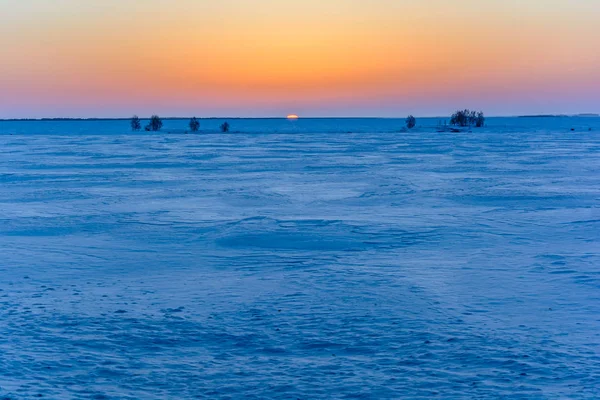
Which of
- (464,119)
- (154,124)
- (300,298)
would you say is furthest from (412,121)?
(300,298)

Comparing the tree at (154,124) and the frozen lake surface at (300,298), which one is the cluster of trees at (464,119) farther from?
the frozen lake surface at (300,298)

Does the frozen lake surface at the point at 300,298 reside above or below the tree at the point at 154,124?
below

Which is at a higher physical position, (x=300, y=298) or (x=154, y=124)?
(x=154, y=124)

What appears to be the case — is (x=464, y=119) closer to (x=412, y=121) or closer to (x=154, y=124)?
(x=412, y=121)

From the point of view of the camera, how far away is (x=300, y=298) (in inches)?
299

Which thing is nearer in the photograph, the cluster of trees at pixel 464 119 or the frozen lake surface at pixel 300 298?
the frozen lake surface at pixel 300 298

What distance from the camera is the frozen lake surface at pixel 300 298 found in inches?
211

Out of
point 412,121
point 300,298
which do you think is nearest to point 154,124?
point 412,121

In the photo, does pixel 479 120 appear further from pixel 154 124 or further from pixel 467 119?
pixel 154 124

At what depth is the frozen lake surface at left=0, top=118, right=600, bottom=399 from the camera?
5.37 metres

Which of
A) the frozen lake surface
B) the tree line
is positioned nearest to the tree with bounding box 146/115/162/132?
the tree line

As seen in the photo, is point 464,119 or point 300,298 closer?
point 300,298

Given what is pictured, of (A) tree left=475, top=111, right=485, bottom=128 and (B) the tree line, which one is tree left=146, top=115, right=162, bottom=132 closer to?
(B) the tree line

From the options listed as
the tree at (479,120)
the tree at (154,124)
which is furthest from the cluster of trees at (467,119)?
the tree at (154,124)
